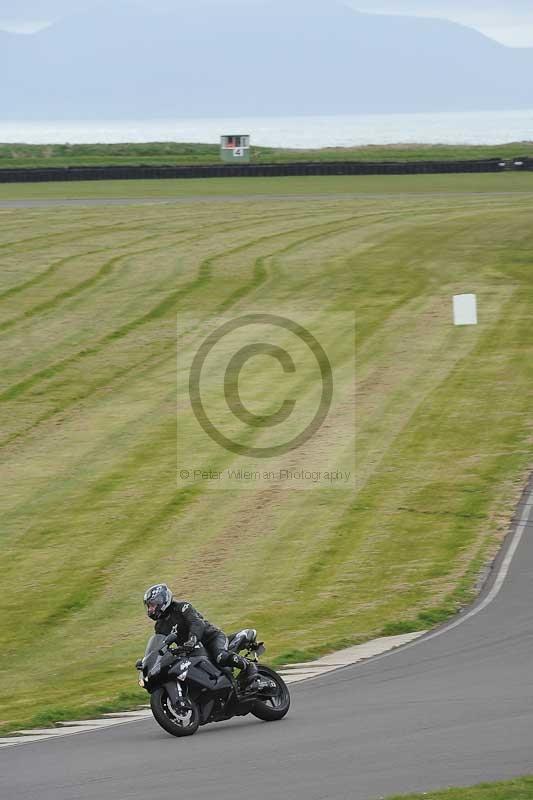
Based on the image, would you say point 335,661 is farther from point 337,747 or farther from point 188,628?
point 337,747

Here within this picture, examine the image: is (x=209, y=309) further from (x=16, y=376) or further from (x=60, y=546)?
(x=60, y=546)

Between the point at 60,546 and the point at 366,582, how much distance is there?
17.3 ft

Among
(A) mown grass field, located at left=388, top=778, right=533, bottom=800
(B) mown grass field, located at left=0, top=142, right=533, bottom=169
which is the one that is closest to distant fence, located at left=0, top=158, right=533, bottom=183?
(B) mown grass field, located at left=0, top=142, right=533, bottom=169

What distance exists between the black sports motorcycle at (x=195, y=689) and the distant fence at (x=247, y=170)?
5905cm

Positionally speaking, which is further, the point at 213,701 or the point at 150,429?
the point at 150,429

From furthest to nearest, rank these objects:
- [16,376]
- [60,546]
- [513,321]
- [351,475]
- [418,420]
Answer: [513,321] → [16,376] → [418,420] → [351,475] → [60,546]

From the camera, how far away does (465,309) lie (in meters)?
35.5

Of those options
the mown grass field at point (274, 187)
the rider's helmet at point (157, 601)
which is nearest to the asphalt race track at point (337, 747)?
the rider's helmet at point (157, 601)

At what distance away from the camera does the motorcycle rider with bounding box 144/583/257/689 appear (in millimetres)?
11742

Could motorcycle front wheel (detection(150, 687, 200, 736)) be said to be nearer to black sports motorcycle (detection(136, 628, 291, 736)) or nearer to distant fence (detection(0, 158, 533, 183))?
black sports motorcycle (detection(136, 628, 291, 736))

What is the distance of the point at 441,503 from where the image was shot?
22406 millimetres

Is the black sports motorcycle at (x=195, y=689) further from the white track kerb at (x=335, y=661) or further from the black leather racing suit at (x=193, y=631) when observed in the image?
the white track kerb at (x=335, y=661)

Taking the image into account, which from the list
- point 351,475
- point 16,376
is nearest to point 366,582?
point 351,475

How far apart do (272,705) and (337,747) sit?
1338 mm
